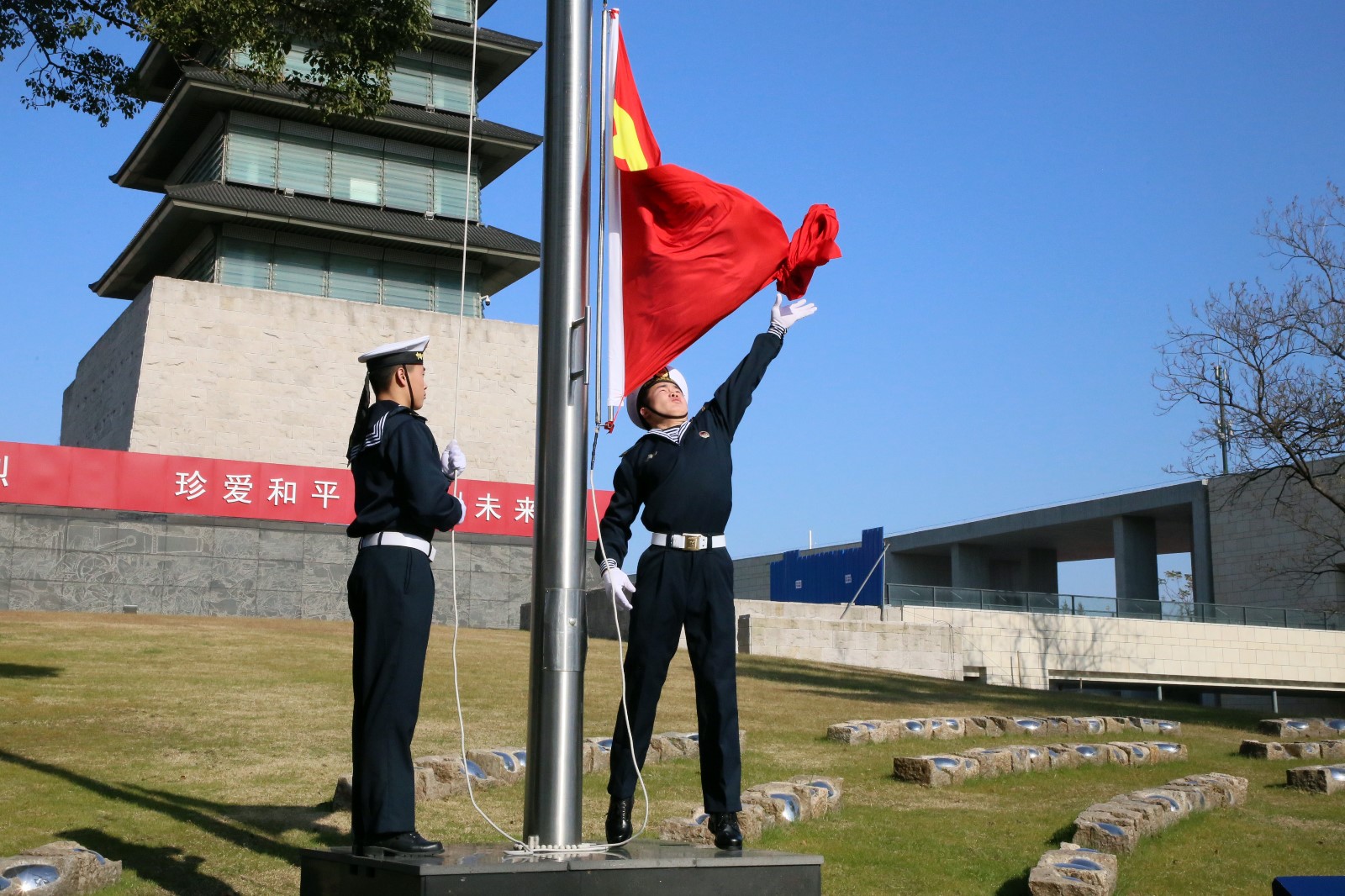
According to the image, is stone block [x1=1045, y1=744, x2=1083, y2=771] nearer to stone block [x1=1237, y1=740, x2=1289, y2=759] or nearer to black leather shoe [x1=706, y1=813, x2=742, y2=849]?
stone block [x1=1237, y1=740, x2=1289, y2=759]

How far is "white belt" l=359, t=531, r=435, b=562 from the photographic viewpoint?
16.2 ft

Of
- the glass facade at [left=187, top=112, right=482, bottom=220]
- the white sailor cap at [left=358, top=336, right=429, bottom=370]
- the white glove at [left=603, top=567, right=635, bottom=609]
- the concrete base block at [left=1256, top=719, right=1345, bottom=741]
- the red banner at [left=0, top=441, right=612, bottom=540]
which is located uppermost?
the glass facade at [left=187, top=112, right=482, bottom=220]

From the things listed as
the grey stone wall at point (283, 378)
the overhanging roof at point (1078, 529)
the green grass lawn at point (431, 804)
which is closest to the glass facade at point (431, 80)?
the grey stone wall at point (283, 378)

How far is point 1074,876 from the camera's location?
18.0 feet

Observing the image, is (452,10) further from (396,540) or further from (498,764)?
(396,540)

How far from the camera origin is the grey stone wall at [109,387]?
29047 mm

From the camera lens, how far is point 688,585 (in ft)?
18.0

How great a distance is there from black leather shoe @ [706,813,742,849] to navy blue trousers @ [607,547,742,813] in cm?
7

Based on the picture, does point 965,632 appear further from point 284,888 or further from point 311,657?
point 284,888

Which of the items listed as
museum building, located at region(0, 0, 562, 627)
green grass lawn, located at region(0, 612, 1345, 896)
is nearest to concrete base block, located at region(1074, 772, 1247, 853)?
green grass lawn, located at region(0, 612, 1345, 896)

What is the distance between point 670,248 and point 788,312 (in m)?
0.67

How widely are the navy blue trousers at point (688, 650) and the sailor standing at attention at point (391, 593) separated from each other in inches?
37.6

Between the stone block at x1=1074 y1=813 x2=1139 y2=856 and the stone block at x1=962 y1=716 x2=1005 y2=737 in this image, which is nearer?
the stone block at x1=1074 y1=813 x2=1139 y2=856

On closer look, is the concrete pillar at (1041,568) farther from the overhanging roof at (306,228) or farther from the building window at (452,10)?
the building window at (452,10)
